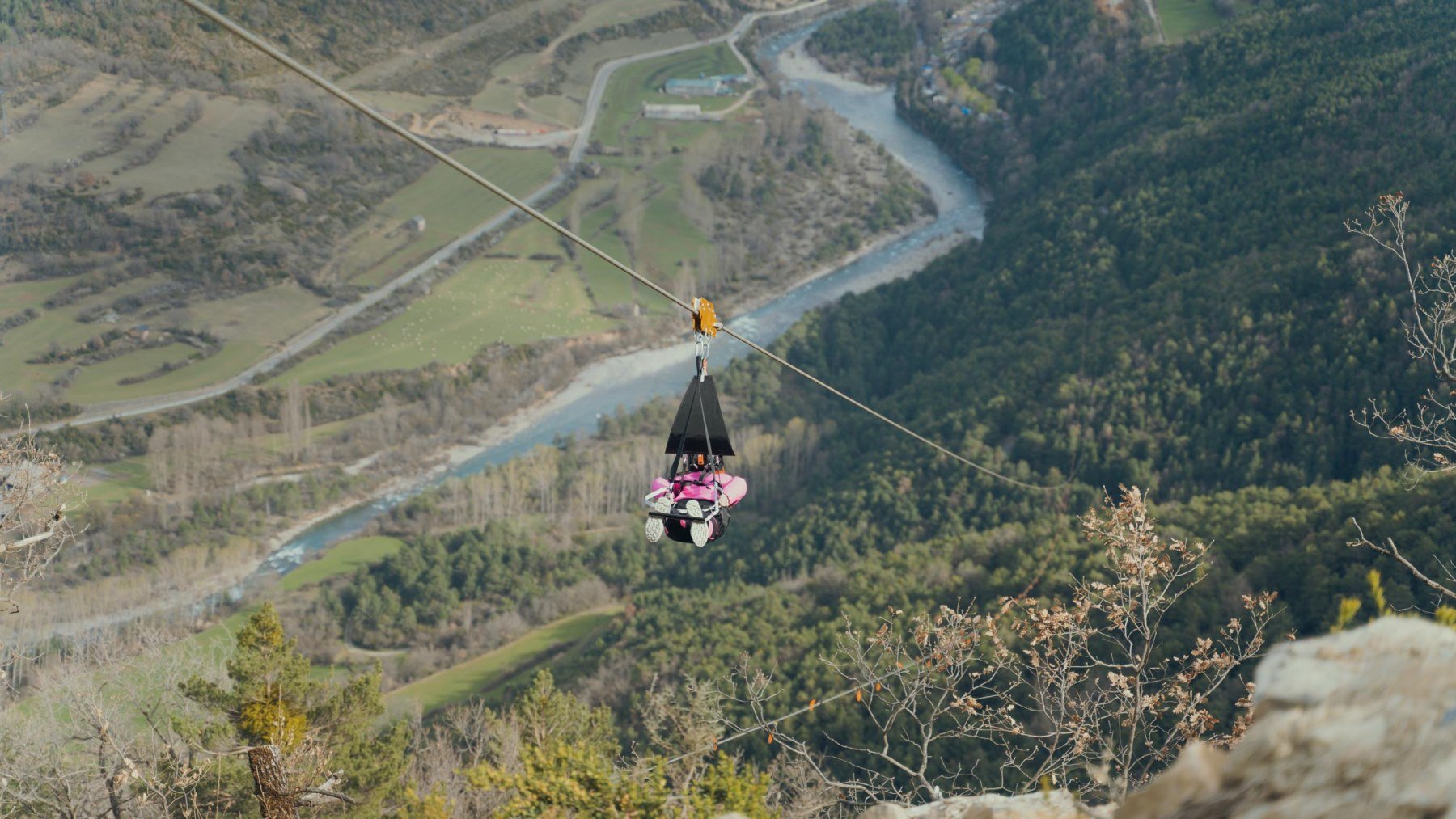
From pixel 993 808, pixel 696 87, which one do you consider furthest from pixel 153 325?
pixel 993 808

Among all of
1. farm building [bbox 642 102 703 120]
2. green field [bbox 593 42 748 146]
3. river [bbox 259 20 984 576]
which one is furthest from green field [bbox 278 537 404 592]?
farm building [bbox 642 102 703 120]

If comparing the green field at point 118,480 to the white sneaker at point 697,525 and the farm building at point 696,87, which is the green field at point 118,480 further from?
the farm building at point 696,87

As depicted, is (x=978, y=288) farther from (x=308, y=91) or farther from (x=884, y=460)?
(x=308, y=91)

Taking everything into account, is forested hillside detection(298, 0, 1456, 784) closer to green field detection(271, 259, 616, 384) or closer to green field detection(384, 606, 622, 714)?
green field detection(384, 606, 622, 714)

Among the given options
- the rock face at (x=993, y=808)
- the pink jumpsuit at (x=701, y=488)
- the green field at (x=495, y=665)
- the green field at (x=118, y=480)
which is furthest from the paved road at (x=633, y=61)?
the rock face at (x=993, y=808)

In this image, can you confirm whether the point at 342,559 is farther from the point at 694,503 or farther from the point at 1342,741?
the point at 1342,741
